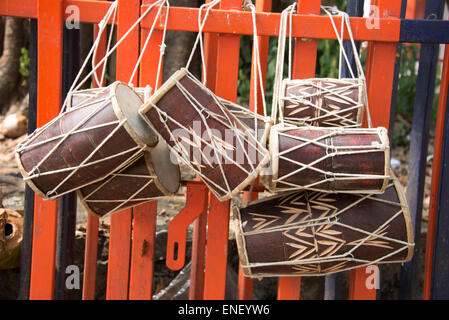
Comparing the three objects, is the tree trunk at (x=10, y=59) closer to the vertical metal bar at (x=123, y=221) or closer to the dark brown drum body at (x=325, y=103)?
the vertical metal bar at (x=123, y=221)

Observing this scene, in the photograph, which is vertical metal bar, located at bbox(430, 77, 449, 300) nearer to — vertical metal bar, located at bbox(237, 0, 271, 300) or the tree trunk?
vertical metal bar, located at bbox(237, 0, 271, 300)

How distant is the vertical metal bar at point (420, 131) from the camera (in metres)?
2.77

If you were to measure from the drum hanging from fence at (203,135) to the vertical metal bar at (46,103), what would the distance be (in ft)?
1.90

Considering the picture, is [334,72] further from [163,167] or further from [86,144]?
[86,144]

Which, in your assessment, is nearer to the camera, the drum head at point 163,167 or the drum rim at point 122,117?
the drum rim at point 122,117

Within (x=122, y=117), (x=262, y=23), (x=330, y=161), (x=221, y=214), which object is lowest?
(x=221, y=214)

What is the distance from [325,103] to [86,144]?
888mm

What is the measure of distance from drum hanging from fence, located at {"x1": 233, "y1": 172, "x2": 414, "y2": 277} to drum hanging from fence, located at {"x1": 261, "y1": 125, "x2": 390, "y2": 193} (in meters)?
0.13

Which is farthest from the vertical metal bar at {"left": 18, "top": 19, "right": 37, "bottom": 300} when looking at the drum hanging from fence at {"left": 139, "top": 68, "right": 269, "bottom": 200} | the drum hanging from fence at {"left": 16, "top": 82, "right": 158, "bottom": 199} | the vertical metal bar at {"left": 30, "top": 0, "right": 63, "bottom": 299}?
the drum hanging from fence at {"left": 139, "top": 68, "right": 269, "bottom": 200}

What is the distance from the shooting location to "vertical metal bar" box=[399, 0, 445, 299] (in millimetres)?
2770

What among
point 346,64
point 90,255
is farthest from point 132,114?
point 346,64

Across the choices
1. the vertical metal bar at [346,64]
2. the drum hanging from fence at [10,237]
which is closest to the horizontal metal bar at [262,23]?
the vertical metal bar at [346,64]

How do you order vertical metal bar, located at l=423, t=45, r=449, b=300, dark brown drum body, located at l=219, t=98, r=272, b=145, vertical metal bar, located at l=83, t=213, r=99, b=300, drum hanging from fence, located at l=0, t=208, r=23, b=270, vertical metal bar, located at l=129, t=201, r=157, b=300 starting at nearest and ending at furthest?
dark brown drum body, located at l=219, t=98, r=272, b=145 → vertical metal bar, located at l=129, t=201, r=157, b=300 → vertical metal bar, located at l=423, t=45, r=449, b=300 → vertical metal bar, located at l=83, t=213, r=99, b=300 → drum hanging from fence, located at l=0, t=208, r=23, b=270

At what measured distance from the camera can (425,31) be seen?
210cm
